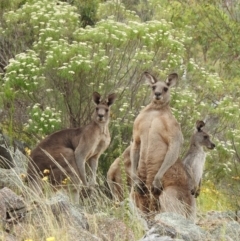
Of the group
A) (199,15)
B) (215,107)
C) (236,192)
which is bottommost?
(236,192)

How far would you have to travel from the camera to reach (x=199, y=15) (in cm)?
1688

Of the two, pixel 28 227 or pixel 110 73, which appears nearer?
pixel 28 227

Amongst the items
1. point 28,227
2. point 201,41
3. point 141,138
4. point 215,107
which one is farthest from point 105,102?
point 201,41

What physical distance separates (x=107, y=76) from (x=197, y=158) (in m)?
3.74

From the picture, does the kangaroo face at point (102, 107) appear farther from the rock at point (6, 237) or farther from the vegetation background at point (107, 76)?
the rock at point (6, 237)

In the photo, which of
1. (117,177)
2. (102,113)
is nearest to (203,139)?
(117,177)

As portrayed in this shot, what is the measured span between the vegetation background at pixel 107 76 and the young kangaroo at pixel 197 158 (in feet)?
4.65

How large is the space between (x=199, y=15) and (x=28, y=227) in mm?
10006

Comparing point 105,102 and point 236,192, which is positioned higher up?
point 105,102

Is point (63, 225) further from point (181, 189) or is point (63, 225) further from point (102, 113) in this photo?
point (102, 113)

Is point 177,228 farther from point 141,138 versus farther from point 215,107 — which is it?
point 215,107

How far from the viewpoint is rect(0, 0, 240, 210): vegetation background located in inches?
538

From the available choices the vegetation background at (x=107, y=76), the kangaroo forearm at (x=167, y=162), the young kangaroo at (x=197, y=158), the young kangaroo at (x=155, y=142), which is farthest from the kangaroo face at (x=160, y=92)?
the vegetation background at (x=107, y=76)

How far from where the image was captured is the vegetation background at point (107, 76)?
13656mm
